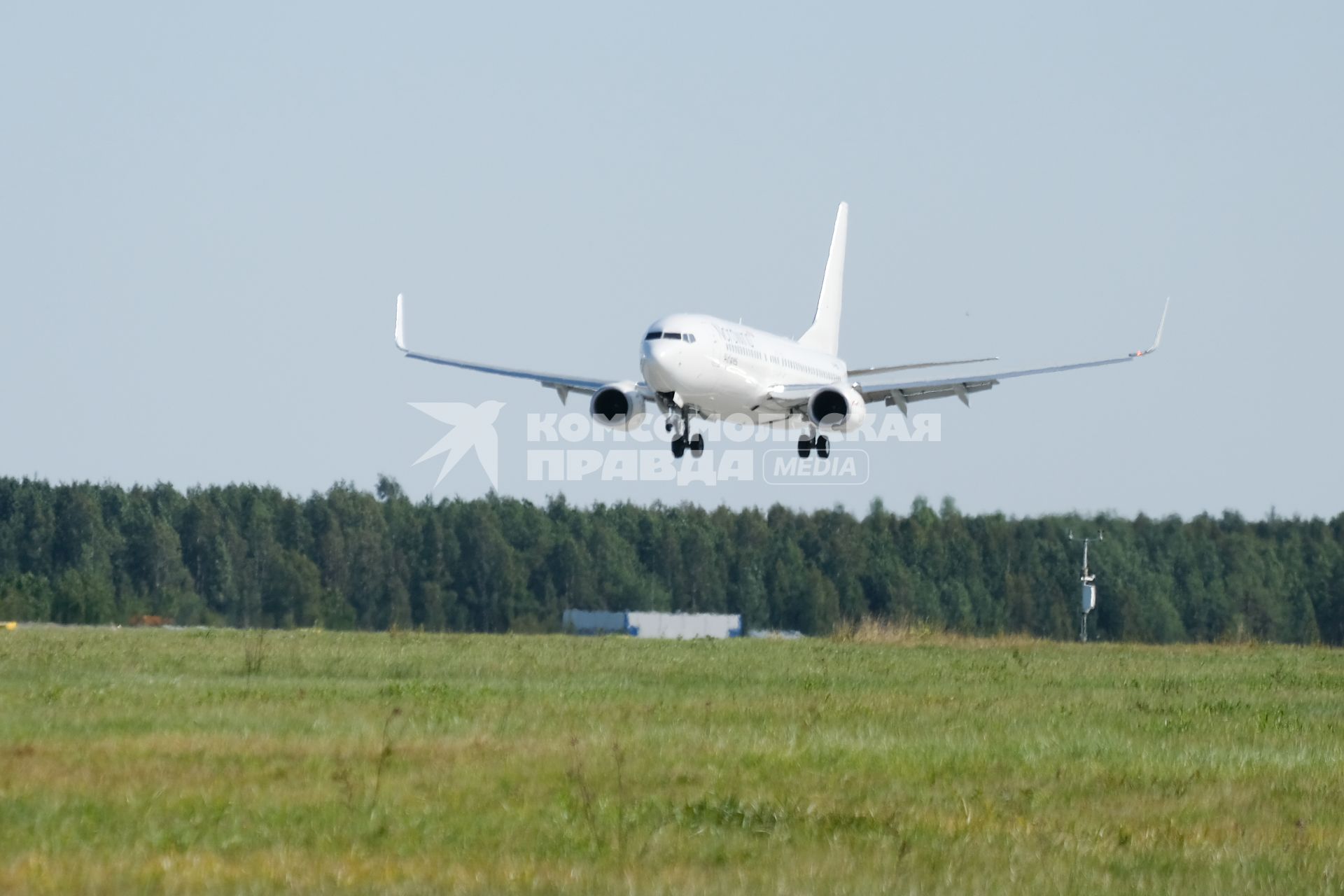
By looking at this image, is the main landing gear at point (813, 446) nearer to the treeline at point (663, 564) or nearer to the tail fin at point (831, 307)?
the tail fin at point (831, 307)

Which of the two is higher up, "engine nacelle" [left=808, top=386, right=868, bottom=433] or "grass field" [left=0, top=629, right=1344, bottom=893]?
"engine nacelle" [left=808, top=386, right=868, bottom=433]

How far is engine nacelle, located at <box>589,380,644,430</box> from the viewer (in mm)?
47562

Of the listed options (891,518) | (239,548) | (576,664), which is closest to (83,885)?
(576,664)

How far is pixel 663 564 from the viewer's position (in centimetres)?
10494

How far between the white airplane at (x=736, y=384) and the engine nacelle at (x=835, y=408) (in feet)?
0.08

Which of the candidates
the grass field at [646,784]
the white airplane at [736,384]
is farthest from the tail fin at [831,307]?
the grass field at [646,784]

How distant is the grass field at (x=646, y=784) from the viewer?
1209 cm

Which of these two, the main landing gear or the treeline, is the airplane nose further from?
the treeline

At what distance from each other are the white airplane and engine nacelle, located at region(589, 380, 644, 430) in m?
0.02

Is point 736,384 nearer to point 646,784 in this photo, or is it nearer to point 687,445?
point 687,445

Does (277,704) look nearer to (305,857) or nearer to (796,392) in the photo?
(305,857)

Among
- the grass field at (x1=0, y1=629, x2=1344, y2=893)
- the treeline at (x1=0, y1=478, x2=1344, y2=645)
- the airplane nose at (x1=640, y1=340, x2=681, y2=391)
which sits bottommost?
the grass field at (x1=0, y1=629, x2=1344, y2=893)

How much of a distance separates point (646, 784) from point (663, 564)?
89.5m

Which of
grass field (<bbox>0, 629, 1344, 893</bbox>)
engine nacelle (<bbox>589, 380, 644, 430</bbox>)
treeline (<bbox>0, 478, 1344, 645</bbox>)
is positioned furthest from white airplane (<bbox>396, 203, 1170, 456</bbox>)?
treeline (<bbox>0, 478, 1344, 645</bbox>)
